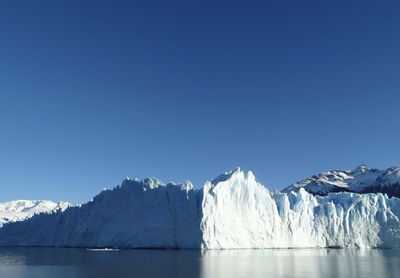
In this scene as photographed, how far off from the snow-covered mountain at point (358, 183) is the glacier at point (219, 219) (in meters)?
41.6

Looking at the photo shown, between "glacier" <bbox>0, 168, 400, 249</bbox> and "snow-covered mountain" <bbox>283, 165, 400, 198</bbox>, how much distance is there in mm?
41592

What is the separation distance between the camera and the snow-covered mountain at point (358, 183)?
9488 cm

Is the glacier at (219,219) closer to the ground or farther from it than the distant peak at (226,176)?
closer to the ground

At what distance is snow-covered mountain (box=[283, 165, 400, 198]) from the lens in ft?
311

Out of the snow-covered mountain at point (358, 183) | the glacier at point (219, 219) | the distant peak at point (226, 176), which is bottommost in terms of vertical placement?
the glacier at point (219, 219)

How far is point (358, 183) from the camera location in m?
109

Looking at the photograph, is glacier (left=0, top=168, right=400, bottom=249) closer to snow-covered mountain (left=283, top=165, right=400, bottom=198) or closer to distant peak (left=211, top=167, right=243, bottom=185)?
distant peak (left=211, top=167, right=243, bottom=185)

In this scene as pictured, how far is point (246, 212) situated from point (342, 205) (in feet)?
47.9

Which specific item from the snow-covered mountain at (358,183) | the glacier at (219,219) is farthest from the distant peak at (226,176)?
the snow-covered mountain at (358,183)

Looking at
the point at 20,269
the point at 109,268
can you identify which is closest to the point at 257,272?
the point at 109,268

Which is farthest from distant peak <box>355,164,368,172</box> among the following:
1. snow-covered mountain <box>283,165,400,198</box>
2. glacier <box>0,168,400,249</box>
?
glacier <box>0,168,400,249</box>

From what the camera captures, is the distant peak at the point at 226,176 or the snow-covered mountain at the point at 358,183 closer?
the distant peak at the point at 226,176

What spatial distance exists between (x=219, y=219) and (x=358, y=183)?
78243 millimetres

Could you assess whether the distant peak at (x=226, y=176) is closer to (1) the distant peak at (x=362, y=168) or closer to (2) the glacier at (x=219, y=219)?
(2) the glacier at (x=219, y=219)
